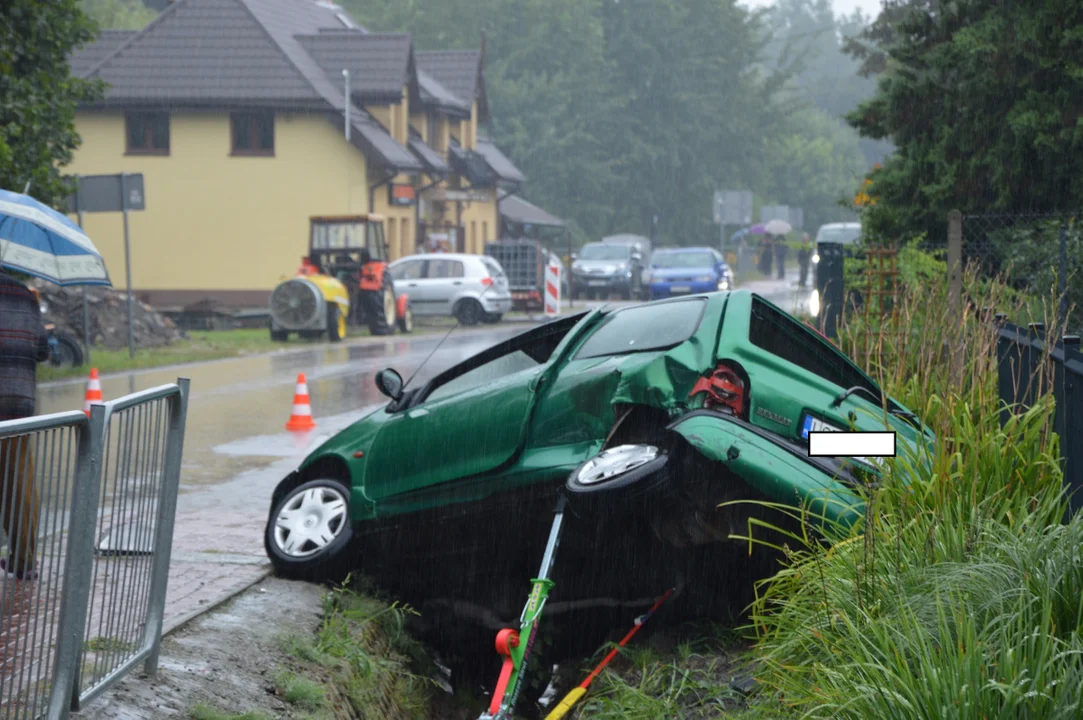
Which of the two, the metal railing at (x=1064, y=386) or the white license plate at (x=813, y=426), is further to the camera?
the white license plate at (x=813, y=426)

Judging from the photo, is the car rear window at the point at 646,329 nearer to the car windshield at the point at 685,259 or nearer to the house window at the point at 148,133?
the car windshield at the point at 685,259

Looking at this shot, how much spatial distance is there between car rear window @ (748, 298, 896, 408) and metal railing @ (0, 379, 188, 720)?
2809 millimetres

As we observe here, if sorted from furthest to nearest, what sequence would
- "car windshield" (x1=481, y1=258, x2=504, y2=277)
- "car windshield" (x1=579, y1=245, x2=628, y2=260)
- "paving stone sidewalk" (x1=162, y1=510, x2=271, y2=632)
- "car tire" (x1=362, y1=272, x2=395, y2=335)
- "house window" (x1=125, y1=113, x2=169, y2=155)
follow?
"car windshield" (x1=579, y1=245, x2=628, y2=260), "house window" (x1=125, y1=113, x2=169, y2=155), "car windshield" (x1=481, y1=258, x2=504, y2=277), "car tire" (x1=362, y1=272, x2=395, y2=335), "paving stone sidewalk" (x1=162, y1=510, x2=271, y2=632)

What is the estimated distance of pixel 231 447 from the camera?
41.6 ft

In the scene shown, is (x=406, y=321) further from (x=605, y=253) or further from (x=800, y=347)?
(x=800, y=347)

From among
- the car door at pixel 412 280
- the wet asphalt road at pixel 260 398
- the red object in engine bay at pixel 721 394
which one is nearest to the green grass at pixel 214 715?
the red object in engine bay at pixel 721 394

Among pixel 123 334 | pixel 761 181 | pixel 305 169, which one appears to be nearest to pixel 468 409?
→ pixel 123 334

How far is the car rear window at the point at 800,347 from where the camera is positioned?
262 inches

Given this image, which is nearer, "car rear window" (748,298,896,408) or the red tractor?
"car rear window" (748,298,896,408)

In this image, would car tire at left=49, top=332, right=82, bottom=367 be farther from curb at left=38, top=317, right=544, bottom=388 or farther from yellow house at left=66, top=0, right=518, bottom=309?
yellow house at left=66, top=0, right=518, bottom=309

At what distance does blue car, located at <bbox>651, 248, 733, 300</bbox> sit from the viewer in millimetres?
39625

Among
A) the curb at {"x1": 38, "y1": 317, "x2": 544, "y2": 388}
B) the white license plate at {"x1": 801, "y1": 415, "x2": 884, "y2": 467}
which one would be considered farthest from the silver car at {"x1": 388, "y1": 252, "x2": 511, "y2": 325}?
the white license plate at {"x1": 801, "y1": 415, "x2": 884, "y2": 467}

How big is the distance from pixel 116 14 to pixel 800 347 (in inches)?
2687

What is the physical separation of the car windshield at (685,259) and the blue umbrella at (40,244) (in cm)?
3418
